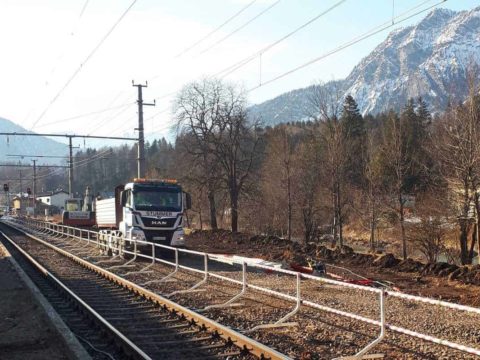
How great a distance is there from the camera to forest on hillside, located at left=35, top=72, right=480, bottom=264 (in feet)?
86.9

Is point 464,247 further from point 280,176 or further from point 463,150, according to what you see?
point 280,176

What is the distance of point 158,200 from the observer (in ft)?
80.6

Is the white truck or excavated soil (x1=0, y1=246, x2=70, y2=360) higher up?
the white truck

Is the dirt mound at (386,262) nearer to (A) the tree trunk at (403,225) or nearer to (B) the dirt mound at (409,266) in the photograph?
(B) the dirt mound at (409,266)

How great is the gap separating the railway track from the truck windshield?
6645 mm

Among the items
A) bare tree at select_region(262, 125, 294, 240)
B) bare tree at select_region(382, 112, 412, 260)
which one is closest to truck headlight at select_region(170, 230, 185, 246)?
bare tree at select_region(382, 112, 412, 260)

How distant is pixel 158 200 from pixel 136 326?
1417cm

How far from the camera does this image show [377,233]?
41.9 meters

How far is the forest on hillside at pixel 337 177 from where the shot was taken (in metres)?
26.5

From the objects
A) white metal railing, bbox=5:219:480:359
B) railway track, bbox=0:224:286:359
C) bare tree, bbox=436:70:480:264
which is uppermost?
bare tree, bbox=436:70:480:264

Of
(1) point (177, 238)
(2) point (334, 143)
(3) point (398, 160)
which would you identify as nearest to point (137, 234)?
(1) point (177, 238)

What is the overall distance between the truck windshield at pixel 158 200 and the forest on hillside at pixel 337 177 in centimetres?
1185

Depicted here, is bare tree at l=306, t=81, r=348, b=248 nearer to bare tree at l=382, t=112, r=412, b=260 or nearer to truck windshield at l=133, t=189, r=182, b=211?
bare tree at l=382, t=112, r=412, b=260

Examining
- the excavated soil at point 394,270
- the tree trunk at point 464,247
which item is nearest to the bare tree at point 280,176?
the excavated soil at point 394,270
